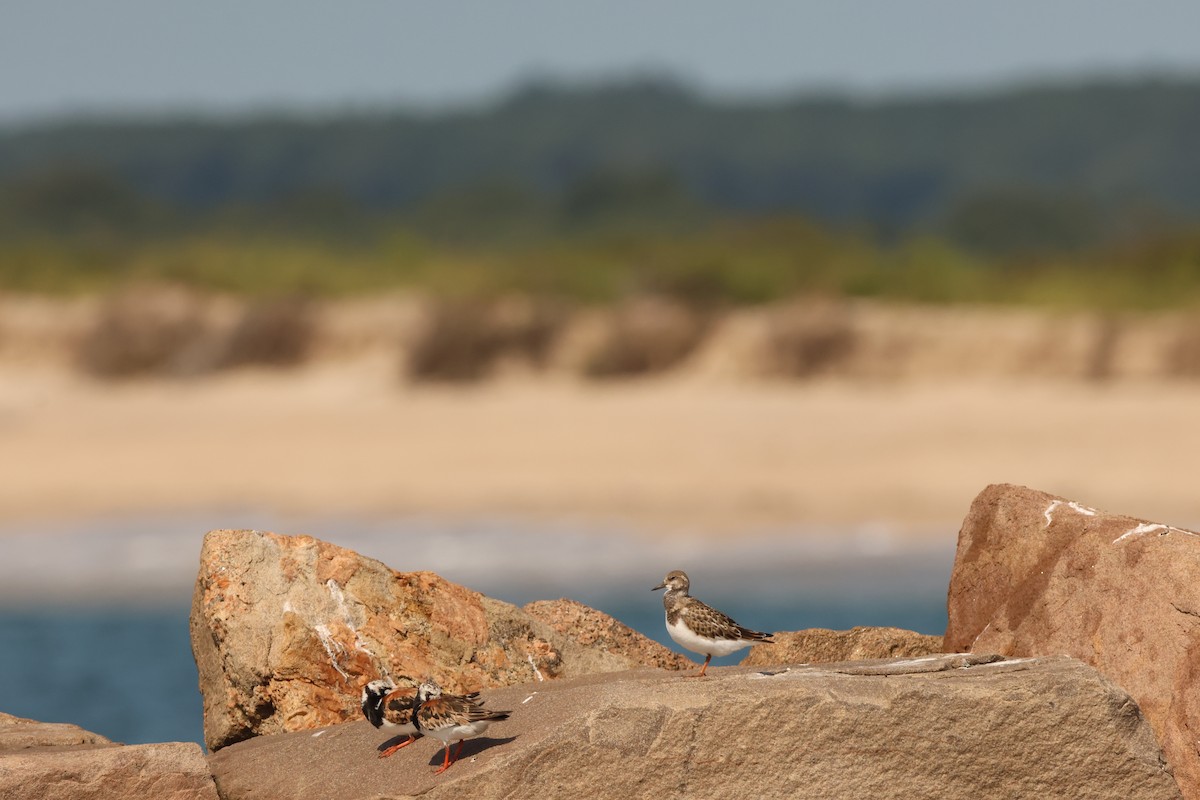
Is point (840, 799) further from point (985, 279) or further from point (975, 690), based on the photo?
point (985, 279)

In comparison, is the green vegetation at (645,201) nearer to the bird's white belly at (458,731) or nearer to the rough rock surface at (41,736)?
the rough rock surface at (41,736)

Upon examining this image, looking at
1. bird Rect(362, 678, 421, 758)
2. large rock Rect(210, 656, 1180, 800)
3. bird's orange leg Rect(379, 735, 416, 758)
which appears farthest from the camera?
bird's orange leg Rect(379, 735, 416, 758)

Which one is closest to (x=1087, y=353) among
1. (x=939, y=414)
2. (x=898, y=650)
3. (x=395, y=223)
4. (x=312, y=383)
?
(x=939, y=414)

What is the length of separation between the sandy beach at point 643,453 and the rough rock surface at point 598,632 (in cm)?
1221

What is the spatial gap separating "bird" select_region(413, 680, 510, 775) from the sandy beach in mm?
13796

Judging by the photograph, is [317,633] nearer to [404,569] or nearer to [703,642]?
[703,642]

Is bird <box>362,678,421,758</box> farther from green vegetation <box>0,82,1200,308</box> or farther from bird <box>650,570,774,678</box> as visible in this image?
green vegetation <box>0,82,1200,308</box>

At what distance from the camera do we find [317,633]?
6.59 metres

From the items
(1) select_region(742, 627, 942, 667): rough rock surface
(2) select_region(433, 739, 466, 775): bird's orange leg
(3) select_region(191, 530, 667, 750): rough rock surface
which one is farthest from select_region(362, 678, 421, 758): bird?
(1) select_region(742, 627, 942, 667): rough rock surface

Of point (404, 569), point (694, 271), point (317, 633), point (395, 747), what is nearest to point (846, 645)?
point (395, 747)

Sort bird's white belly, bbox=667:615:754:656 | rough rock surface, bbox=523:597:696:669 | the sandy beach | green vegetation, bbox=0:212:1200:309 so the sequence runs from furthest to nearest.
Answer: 1. green vegetation, bbox=0:212:1200:309
2. the sandy beach
3. rough rock surface, bbox=523:597:696:669
4. bird's white belly, bbox=667:615:754:656

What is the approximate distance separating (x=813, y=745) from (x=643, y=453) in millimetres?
16248

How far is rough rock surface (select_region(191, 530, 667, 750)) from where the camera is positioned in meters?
6.62

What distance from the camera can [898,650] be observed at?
699 centimetres
